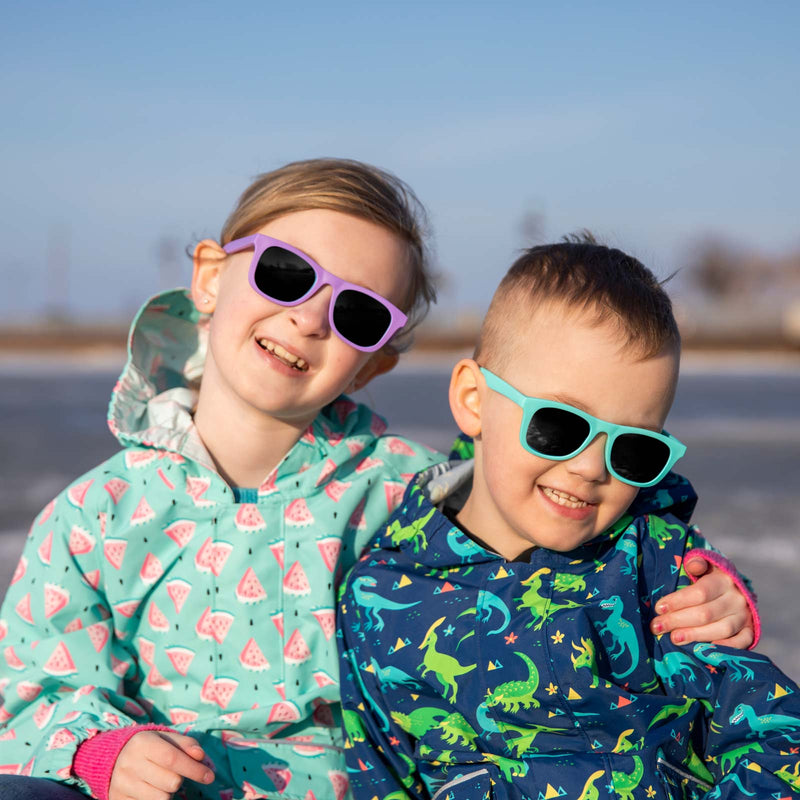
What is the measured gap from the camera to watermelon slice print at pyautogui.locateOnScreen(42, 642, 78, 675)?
2.20m

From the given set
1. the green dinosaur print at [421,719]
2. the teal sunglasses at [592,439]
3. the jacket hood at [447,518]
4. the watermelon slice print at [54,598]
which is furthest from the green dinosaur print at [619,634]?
the watermelon slice print at [54,598]

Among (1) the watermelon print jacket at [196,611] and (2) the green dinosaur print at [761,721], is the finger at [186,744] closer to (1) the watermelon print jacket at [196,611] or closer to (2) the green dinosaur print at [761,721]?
(1) the watermelon print jacket at [196,611]

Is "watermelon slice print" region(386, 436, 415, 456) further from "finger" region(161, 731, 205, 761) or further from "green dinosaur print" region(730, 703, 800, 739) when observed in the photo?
"green dinosaur print" region(730, 703, 800, 739)

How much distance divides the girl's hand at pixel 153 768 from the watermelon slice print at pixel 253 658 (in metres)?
0.34

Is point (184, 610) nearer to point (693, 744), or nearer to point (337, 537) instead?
point (337, 537)

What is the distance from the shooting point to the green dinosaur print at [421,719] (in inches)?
81.5

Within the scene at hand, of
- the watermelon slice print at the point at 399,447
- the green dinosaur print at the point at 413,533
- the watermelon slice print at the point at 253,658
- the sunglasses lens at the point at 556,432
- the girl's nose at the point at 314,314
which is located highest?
the girl's nose at the point at 314,314

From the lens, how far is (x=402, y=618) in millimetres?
2117

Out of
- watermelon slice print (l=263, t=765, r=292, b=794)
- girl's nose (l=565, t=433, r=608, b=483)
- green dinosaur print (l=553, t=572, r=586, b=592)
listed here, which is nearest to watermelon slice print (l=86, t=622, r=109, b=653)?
watermelon slice print (l=263, t=765, r=292, b=794)

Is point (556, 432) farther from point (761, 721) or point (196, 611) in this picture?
point (196, 611)

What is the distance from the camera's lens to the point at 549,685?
1.96 m

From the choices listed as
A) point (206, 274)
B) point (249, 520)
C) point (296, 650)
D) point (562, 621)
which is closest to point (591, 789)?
point (562, 621)

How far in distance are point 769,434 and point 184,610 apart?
8864 mm

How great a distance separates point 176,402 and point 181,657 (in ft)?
2.09
